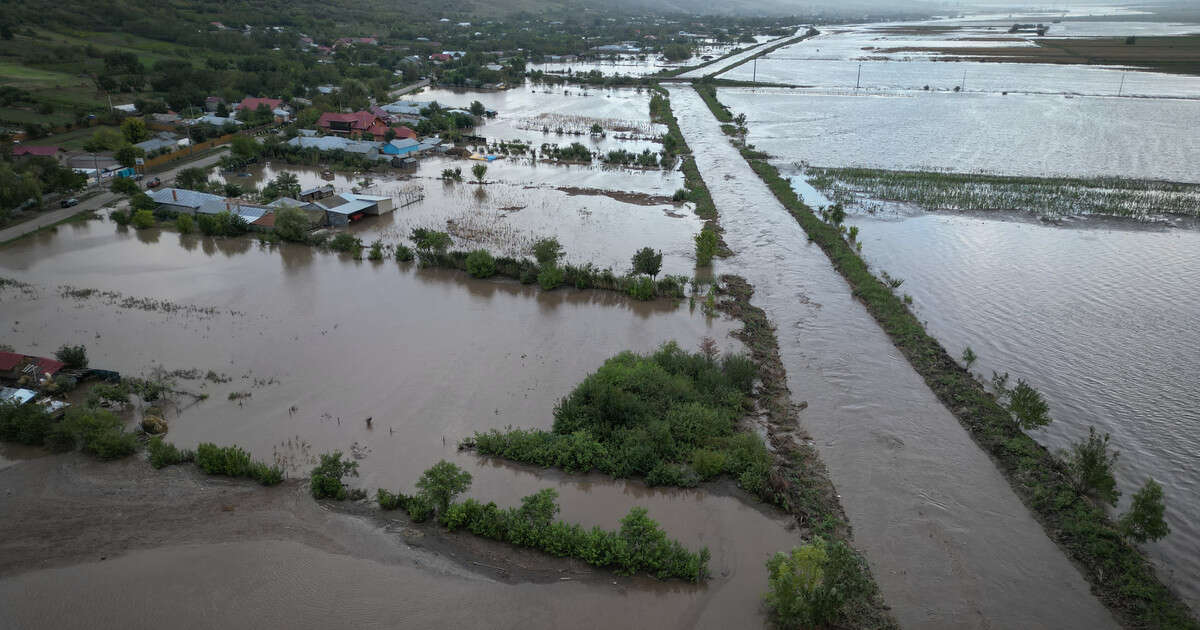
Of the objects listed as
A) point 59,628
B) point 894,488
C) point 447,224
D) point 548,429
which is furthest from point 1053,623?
point 447,224

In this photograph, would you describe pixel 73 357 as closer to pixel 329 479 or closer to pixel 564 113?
pixel 329 479

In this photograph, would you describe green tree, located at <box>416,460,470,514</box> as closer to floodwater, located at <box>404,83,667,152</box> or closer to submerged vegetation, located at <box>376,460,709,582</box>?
submerged vegetation, located at <box>376,460,709,582</box>

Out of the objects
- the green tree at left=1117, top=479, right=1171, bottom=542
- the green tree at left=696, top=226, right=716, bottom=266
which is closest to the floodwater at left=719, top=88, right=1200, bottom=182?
the green tree at left=696, top=226, right=716, bottom=266

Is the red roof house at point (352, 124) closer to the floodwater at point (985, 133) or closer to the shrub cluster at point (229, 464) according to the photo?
the floodwater at point (985, 133)

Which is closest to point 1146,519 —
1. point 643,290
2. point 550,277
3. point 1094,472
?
point 1094,472

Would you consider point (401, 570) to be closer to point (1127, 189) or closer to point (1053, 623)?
point (1053, 623)
